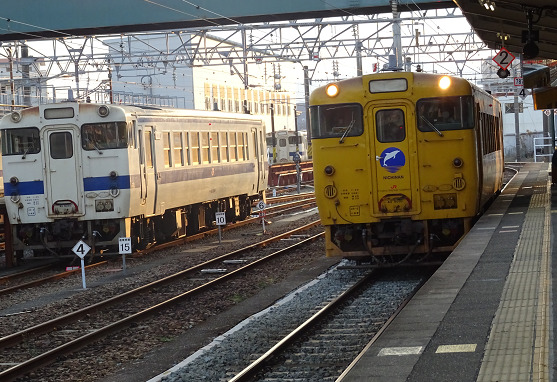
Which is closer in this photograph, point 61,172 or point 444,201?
point 444,201

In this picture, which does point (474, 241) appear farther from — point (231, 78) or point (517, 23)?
point (231, 78)

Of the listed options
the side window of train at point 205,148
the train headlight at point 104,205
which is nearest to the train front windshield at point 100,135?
the train headlight at point 104,205

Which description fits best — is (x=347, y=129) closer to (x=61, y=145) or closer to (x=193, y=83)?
(x=61, y=145)

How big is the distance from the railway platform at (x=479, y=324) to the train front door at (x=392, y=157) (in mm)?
1522

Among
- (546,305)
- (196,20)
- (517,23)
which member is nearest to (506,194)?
(517,23)

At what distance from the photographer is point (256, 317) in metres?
10.8

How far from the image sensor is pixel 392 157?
1289cm

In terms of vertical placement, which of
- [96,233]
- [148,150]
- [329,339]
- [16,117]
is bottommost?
[329,339]

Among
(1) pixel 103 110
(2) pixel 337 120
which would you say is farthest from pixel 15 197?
(2) pixel 337 120

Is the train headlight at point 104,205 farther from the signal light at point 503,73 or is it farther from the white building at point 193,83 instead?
the white building at point 193,83

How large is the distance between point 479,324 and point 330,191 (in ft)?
20.2

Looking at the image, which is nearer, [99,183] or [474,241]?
[474,241]

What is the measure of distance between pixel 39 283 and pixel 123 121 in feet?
12.7

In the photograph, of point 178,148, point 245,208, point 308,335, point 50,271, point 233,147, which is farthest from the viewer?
point 245,208
